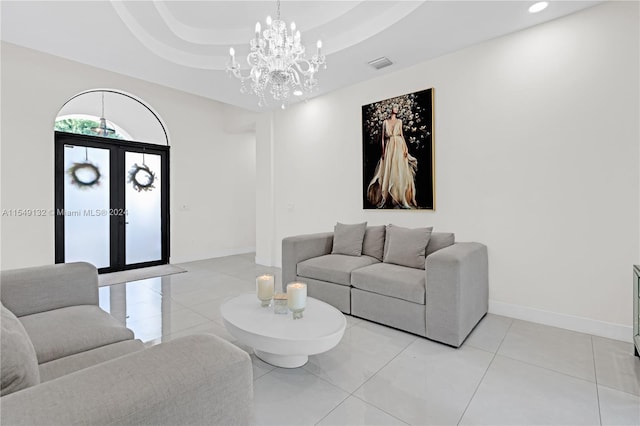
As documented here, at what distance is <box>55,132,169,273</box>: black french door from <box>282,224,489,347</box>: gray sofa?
3383mm

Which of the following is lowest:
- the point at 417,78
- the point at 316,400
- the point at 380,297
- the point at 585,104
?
the point at 316,400

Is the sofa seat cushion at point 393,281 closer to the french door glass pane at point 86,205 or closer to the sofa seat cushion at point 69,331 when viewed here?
the sofa seat cushion at point 69,331

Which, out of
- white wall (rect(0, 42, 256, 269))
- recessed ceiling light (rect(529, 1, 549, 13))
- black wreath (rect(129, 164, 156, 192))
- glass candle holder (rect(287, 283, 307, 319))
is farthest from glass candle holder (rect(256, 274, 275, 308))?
black wreath (rect(129, 164, 156, 192))

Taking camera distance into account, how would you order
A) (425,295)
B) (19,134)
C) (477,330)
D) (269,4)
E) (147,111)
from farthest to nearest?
(147,111) → (19,134) → (269,4) → (477,330) → (425,295)

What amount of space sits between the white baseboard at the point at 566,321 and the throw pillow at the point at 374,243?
124 centimetres

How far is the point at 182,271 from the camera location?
198 inches

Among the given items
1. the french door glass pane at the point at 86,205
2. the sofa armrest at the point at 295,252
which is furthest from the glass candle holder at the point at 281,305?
the french door glass pane at the point at 86,205

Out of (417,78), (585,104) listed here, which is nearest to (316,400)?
(585,104)

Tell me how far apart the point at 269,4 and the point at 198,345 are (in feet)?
10.9

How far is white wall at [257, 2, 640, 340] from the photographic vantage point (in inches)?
97.8

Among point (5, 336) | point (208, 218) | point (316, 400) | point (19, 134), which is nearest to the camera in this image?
point (5, 336)

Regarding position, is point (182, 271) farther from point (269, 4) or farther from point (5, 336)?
point (5, 336)

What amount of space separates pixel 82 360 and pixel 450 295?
229cm

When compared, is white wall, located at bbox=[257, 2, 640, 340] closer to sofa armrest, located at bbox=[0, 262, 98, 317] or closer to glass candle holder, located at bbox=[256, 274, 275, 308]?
glass candle holder, located at bbox=[256, 274, 275, 308]
